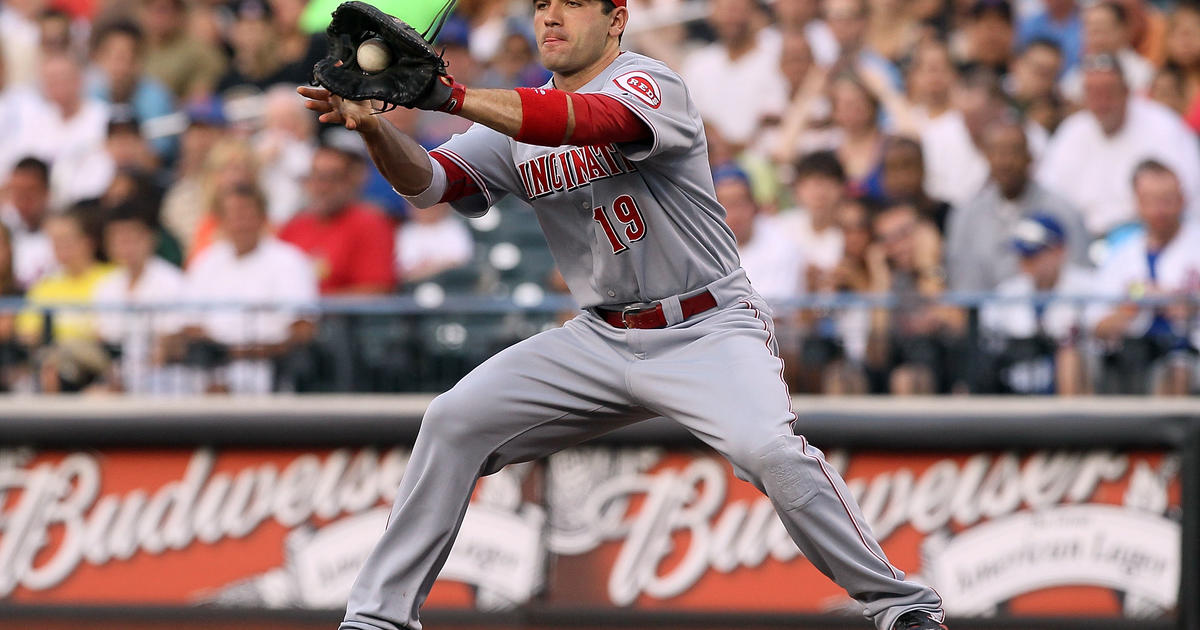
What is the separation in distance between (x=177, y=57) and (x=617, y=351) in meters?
6.85

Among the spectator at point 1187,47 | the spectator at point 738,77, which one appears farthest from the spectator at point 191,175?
the spectator at point 1187,47

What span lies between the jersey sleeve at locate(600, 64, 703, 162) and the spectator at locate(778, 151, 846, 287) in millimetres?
3428

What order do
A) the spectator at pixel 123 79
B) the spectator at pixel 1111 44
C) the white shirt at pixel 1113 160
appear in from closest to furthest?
the white shirt at pixel 1113 160, the spectator at pixel 1111 44, the spectator at pixel 123 79

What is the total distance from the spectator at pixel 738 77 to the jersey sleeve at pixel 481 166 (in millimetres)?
4344

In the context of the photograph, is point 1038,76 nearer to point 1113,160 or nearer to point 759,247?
point 1113,160

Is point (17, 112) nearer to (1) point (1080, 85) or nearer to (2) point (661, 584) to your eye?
(2) point (661, 584)

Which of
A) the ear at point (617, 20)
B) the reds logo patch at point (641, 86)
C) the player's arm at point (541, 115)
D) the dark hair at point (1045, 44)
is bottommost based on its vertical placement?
the player's arm at point (541, 115)

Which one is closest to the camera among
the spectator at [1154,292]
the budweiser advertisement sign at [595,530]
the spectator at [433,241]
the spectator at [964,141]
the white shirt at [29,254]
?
the spectator at [1154,292]

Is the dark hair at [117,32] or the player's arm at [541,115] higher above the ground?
the dark hair at [117,32]

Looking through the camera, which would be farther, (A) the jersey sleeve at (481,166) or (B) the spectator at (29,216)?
(B) the spectator at (29,216)

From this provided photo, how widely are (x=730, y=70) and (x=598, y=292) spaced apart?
508cm

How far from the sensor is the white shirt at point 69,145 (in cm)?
914

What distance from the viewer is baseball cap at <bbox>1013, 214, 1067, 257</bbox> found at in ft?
23.3

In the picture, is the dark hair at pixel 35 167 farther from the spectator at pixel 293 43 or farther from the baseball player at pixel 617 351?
the baseball player at pixel 617 351
